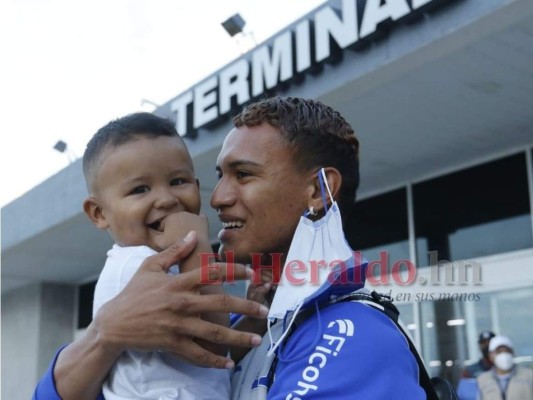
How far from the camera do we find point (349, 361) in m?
1.44

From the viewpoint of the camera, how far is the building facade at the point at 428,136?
5207mm

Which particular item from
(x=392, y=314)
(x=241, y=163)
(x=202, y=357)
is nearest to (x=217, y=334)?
(x=202, y=357)

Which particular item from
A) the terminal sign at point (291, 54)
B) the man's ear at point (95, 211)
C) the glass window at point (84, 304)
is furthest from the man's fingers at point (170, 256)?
the glass window at point (84, 304)

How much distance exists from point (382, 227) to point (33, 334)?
976 cm

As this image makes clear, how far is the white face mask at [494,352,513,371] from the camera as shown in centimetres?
643

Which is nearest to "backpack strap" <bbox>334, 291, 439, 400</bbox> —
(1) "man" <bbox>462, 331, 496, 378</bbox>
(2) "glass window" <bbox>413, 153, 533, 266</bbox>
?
(1) "man" <bbox>462, 331, 496, 378</bbox>

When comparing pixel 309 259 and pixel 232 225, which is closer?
pixel 309 259

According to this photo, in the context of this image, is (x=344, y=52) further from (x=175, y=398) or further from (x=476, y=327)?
(x=175, y=398)

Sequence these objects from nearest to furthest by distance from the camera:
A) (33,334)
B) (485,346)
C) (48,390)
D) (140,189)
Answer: (48,390) < (140,189) < (485,346) < (33,334)

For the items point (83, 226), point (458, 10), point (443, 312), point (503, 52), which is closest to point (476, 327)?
point (443, 312)

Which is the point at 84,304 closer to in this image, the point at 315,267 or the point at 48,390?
the point at 48,390

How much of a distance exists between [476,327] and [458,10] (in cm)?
377

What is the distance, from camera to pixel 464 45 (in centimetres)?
→ 501

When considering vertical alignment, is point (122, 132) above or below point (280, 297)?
above
